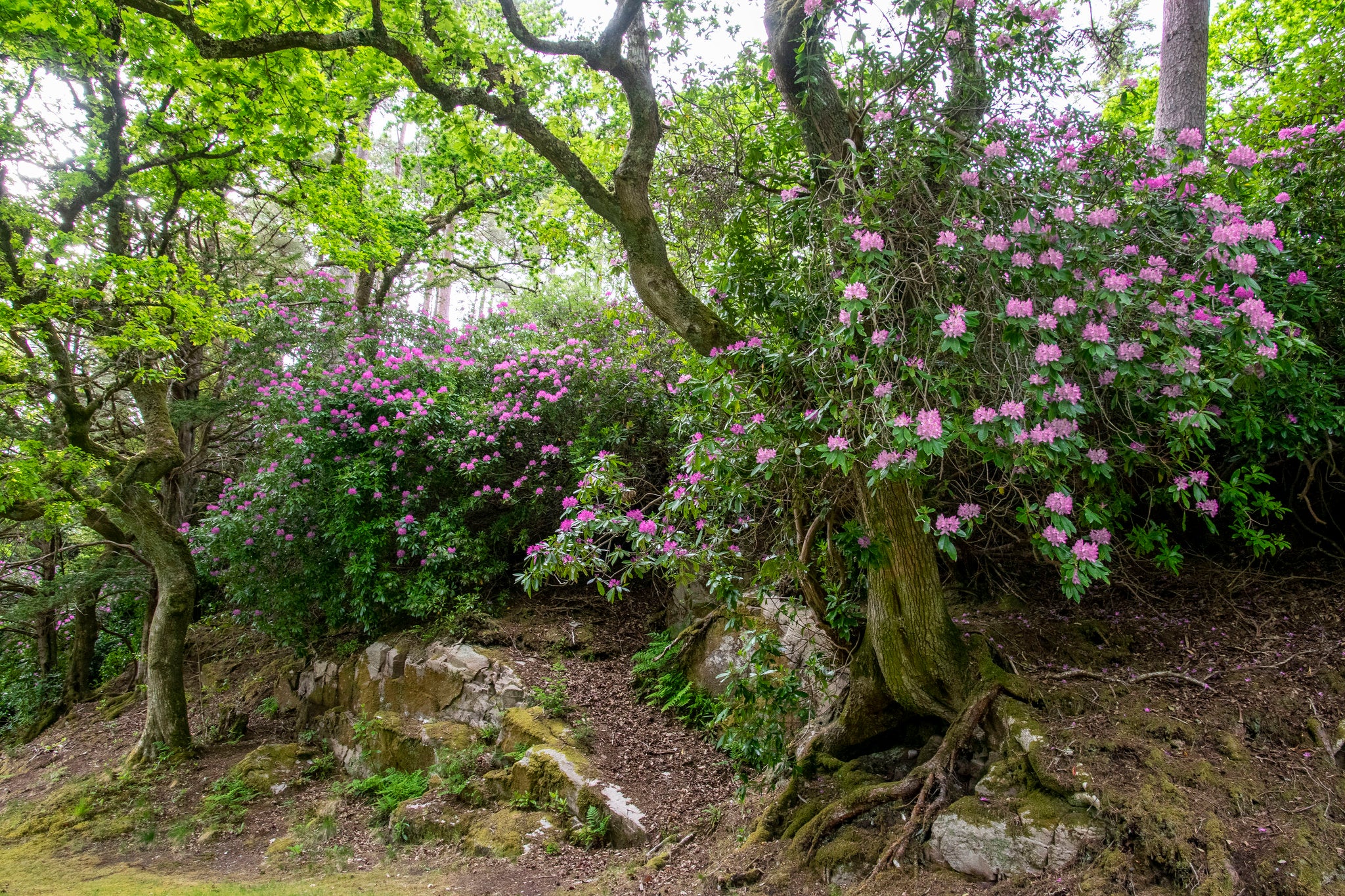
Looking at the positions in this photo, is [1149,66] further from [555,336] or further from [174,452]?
[174,452]

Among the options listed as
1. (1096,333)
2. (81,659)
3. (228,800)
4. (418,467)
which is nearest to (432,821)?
(228,800)

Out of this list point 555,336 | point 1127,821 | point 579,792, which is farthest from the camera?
point 555,336

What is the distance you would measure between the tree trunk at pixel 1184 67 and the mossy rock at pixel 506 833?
6.81 meters

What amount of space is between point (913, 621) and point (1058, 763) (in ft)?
3.06

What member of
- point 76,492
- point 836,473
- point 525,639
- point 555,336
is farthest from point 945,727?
point 76,492

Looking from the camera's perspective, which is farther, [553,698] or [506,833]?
[553,698]

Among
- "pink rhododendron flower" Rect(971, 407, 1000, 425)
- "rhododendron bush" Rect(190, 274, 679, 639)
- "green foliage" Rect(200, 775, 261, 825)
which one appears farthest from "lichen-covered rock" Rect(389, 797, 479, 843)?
"pink rhododendron flower" Rect(971, 407, 1000, 425)

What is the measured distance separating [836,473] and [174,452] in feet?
25.4

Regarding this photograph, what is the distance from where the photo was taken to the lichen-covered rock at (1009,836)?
2955mm

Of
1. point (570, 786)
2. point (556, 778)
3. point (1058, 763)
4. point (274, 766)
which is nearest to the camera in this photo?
point (1058, 763)

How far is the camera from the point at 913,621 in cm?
383

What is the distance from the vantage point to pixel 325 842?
18.5ft

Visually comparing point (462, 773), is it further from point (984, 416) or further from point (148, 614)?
point (148, 614)

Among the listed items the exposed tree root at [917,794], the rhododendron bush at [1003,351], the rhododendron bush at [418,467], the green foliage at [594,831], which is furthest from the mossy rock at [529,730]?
the exposed tree root at [917,794]
